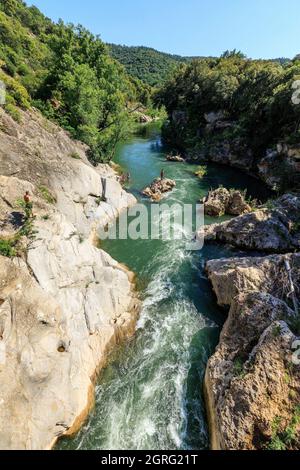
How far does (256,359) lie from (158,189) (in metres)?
20.0

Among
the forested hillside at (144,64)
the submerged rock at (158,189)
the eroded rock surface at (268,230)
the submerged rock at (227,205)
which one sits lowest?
the eroded rock surface at (268,230)

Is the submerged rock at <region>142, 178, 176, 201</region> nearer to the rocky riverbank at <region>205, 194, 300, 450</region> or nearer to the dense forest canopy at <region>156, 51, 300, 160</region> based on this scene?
the rocky riverbank at <region>205, 194, 300, 450</region>

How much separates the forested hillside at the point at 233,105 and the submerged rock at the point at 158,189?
12.9m

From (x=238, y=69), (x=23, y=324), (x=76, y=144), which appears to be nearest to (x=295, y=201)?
(x=23, y=324)

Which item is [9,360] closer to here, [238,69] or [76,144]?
[76,144]

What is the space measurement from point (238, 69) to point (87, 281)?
45339 mm

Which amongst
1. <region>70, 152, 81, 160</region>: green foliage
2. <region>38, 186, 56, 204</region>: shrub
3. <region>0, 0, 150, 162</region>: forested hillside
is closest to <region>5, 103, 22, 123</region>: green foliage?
<region>0, 0, 150, 162</region>: forested hillside

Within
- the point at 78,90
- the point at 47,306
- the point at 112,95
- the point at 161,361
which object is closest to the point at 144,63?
the point at 112,95

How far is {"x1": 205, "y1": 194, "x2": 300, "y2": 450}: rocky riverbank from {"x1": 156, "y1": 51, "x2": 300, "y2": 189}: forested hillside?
64.5 ft

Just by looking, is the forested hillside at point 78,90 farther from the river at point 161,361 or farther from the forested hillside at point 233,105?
the forested hillside at point 233,105

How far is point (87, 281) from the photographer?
13.4 m

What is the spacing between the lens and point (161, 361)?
1145 centimetres

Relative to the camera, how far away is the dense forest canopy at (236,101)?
98.7ft

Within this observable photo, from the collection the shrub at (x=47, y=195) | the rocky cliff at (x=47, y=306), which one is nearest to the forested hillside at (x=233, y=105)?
the shrub at (x=47, y=195)
